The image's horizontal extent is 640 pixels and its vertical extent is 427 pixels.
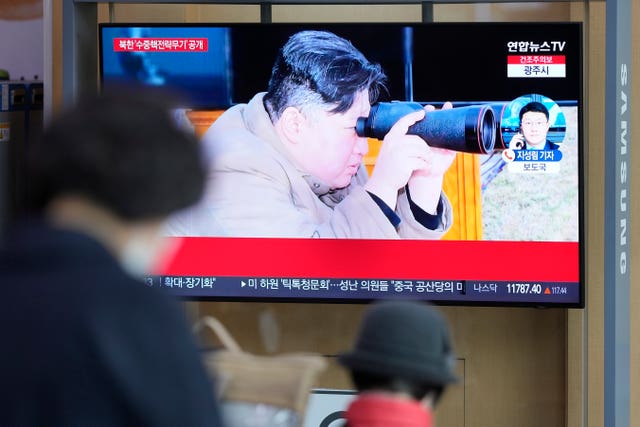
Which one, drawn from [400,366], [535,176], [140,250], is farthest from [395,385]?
[535,176]

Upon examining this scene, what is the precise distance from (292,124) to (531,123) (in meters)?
1.00

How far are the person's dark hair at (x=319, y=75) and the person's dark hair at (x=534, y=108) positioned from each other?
585 mm

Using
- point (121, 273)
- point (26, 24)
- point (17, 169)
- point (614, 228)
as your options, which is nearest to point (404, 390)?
point (121, 273)

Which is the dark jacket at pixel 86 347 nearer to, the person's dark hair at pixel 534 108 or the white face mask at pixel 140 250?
the white face mask at pixel 140 250

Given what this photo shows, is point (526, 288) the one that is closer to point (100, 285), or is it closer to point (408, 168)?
point (408, 168)

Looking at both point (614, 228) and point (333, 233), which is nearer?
point (614, 228)

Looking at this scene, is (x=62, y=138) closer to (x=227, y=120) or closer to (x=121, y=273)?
(x=121, y=273)

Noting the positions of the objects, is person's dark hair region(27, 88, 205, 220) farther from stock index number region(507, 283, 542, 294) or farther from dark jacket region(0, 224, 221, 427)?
stock index number region(507, 283, 542, 294)

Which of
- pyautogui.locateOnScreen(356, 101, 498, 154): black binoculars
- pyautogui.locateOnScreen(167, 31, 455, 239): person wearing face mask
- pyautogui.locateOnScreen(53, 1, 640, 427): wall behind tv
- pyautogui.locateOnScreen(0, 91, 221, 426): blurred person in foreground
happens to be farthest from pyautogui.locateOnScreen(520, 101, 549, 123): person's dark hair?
pyautogui.locateOnScreen(0, 91, 221, 426): blurred person in foreground

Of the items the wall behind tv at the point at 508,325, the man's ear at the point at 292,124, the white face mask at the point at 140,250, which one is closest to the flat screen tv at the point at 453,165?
the man's ear at the point at 292,124

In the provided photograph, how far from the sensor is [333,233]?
4547 mm

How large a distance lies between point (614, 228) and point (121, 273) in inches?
137

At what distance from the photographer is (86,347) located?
41.1 inches

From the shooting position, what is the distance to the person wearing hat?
1.37 meters
